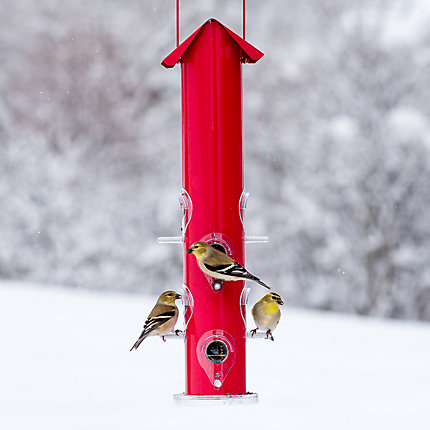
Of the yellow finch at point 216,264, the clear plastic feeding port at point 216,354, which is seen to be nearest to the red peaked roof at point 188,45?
the yellow finch at point 216,264

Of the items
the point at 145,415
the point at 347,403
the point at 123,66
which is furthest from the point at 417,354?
the point at 123,66

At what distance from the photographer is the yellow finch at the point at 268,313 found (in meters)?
2.43

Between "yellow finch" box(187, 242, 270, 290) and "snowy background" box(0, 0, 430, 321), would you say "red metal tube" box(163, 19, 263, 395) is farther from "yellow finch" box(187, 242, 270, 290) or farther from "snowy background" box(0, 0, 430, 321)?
"snowy background" box(0, 0, 430, 321)

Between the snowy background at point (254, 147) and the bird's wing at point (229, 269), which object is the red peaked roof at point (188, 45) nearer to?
the bird's wing at point (229, 269)

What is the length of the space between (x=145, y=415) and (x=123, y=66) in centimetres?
685

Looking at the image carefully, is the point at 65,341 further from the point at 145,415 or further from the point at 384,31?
the point at 384,31

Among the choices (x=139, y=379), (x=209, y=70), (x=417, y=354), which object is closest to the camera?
(x=209, y=70)

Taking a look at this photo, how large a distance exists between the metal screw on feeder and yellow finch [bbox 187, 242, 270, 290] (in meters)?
0.10

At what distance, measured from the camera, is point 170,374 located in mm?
3123

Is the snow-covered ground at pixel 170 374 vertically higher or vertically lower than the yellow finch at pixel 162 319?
lower

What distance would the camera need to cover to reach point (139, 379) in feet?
9.84

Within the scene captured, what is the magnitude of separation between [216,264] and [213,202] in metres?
0.23

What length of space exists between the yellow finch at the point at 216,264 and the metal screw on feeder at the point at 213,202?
0.10m

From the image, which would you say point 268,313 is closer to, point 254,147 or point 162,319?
point 162,319
